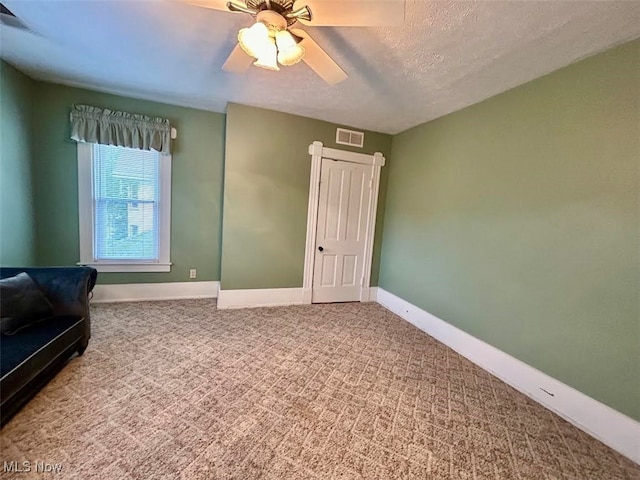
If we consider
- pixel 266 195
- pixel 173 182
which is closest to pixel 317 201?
pixel 266 195

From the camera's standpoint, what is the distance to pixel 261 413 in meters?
1.83

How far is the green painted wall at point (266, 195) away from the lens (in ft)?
11.4

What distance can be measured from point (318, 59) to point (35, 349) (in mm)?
2553

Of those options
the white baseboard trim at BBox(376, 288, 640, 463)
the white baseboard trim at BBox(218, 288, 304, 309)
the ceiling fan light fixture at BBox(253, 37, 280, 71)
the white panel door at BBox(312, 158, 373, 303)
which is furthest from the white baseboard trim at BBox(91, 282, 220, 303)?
the ceiling fan light fixture at BBox(253, 37, 280, 71)

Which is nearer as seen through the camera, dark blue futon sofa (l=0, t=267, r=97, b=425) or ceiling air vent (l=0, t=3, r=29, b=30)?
dark blue futon sofa (l=0, t=267, r=97, b=425)

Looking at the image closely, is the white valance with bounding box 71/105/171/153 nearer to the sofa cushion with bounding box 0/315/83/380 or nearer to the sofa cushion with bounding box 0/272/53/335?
the sofa cushion with bounding box 0/272/53/335

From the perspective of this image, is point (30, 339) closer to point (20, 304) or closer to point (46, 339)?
point (46, 339)

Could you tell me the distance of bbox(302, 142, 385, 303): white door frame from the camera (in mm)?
3773

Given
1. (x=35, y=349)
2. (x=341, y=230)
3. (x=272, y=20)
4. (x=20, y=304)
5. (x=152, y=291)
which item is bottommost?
(x=152, y=291)

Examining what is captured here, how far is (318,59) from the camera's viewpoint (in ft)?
5.89

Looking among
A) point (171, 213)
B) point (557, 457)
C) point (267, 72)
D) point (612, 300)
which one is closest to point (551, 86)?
point (612, 300)

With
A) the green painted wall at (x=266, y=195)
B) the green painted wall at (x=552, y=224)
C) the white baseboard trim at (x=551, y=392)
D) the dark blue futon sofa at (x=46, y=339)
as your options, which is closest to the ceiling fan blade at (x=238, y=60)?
the green painted wall at (x=266, y=195)

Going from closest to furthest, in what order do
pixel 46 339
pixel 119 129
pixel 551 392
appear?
pixel 46 339 < pixel 551 392 < pixel 119 129

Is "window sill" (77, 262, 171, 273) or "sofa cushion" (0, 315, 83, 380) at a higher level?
"window sill" (77, 262, 171, 273)
